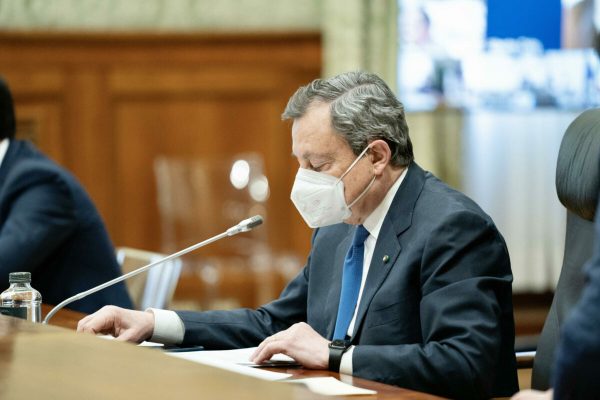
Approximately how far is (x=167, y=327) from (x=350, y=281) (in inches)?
19.0

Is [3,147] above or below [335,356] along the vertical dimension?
above

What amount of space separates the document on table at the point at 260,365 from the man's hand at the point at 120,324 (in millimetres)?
134

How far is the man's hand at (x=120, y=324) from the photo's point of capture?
262 cm

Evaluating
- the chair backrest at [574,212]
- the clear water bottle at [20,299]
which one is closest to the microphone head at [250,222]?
the clear water bottle at [20,299]

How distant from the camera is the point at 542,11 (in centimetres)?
670

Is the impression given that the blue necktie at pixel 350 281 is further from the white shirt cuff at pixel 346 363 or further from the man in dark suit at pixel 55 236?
the man in dark suit at pixel 55 236

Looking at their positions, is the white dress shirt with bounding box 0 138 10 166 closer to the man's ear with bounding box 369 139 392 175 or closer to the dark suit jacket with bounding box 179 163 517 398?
the dark suit jacket with bounding box 179 163 517 398

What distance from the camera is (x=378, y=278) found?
2580 millimetres

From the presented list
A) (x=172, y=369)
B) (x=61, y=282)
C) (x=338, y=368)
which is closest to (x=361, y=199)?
(x=338, y=368)

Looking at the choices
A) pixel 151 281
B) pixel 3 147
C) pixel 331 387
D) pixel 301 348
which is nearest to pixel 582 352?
pixel 331 387

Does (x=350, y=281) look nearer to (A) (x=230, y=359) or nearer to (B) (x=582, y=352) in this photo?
(A) (x=230, y=359)

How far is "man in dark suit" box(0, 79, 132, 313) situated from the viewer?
363 cm

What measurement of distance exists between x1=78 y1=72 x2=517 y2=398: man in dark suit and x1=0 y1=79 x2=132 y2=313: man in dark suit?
963 millimetres

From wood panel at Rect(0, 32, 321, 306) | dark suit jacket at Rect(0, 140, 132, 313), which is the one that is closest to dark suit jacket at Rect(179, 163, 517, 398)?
dark suit jacket at Rect(0, 140, 132, 313)
